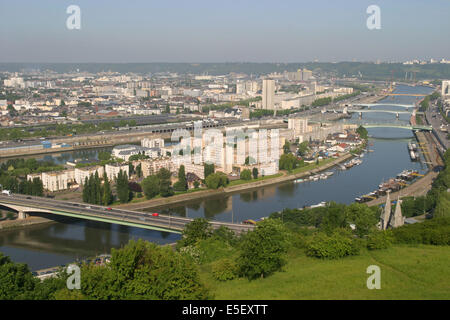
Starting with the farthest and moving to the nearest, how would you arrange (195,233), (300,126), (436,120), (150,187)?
(436,120), (300,126), (150,187), (195,233)

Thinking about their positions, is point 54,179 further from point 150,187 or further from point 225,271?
point 225,271

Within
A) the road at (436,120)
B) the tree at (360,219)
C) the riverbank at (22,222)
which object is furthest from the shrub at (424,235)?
the road at (436,120)

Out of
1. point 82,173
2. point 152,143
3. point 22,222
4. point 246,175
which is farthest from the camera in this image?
point 152,143

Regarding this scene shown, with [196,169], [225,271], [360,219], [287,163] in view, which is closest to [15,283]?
[225,271]

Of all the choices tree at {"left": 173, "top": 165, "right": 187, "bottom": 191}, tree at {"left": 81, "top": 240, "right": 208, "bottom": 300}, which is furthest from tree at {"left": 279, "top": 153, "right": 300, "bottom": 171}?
tree at {"left": 81, "top": 240, "right": 208, "bottom": 300}

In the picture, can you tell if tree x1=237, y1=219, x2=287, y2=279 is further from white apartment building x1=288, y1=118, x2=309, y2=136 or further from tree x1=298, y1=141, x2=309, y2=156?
white apartment building x1=288, y1=118, x2=309, y2=136

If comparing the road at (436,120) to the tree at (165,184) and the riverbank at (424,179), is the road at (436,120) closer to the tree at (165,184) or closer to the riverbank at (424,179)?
the riverbank at (424,179)

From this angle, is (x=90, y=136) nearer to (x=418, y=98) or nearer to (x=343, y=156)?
(x=343, y=156)
